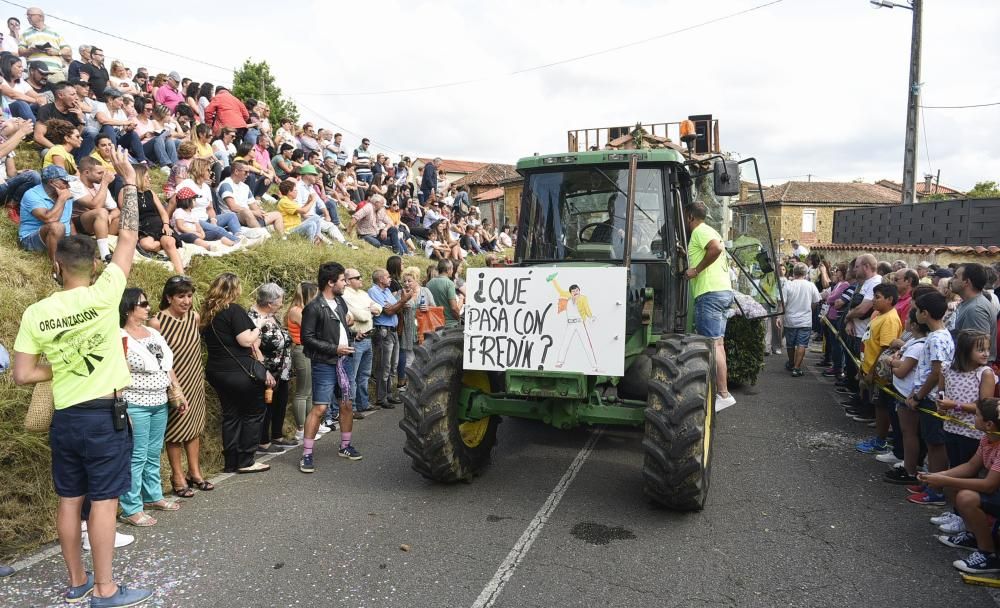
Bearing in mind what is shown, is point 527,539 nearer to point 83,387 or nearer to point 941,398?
point 83,387

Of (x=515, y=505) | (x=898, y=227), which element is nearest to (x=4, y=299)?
(x=515, y=505)

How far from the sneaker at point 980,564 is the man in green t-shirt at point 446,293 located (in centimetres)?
623

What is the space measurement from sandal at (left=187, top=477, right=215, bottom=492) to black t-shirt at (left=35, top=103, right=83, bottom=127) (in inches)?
244

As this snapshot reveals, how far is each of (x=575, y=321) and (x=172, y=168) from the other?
289 inches

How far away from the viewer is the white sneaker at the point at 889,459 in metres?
6.29

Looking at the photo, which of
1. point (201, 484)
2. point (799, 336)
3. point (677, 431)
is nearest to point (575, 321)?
point (677, 431)

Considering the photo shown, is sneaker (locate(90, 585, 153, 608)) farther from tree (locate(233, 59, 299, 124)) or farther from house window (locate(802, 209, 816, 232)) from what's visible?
house window (locate(802, 209, 816, 232))

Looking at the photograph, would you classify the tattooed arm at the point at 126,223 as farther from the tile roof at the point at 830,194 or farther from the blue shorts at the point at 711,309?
the tile roof at the point at 830,194

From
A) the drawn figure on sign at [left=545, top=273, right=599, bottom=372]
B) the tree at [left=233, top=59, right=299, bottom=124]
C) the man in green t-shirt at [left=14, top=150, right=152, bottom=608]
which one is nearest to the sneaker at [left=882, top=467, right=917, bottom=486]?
the drawn figure on sign at [left=545, top=273, right=599, bottom=372]

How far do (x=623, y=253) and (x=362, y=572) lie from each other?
3306mm

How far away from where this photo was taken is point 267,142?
14094 millimetres

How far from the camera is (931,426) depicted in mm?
5242

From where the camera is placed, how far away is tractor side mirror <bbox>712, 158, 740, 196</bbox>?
5.96 metres

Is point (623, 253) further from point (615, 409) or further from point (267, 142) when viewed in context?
point (267, 142)
